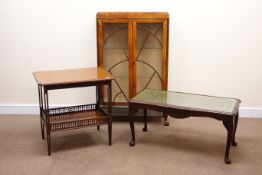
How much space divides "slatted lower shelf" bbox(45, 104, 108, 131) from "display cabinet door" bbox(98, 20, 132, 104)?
0.31 metres

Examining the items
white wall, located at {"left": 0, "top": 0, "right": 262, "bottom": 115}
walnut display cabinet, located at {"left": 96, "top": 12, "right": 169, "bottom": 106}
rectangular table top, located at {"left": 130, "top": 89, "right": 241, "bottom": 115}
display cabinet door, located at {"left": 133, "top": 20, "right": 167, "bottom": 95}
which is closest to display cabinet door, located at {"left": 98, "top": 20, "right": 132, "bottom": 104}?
walnut display cabinet, located at {"left": 96, "top": 12, "right": 169, "bottom": 106}

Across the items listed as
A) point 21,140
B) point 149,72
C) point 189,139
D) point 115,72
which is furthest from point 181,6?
point 21,140

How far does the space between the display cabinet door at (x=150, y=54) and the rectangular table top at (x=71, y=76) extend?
0.59 m

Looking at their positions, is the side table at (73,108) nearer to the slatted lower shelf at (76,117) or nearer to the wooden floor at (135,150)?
the slatted lower shelf at (76,117)

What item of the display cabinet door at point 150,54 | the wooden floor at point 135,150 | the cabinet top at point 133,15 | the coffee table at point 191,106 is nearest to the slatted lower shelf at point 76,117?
the wooden floor at point 135,150

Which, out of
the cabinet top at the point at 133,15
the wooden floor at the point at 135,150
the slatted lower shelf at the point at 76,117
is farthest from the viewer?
the cabinet top at the point at 133,15

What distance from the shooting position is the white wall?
352cm

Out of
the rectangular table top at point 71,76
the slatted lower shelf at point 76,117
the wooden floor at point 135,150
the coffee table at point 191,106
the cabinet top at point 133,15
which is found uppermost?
the cabinet top at point 133,15

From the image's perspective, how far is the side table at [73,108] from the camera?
268 cm

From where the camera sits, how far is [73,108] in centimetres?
323

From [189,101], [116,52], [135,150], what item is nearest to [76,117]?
[135,150]

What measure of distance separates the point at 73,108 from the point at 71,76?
1.66 ft

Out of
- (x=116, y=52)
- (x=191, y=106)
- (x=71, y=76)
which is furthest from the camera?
(x=116, y=52)

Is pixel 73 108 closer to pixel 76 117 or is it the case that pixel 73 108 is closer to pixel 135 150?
pixel 76 117
